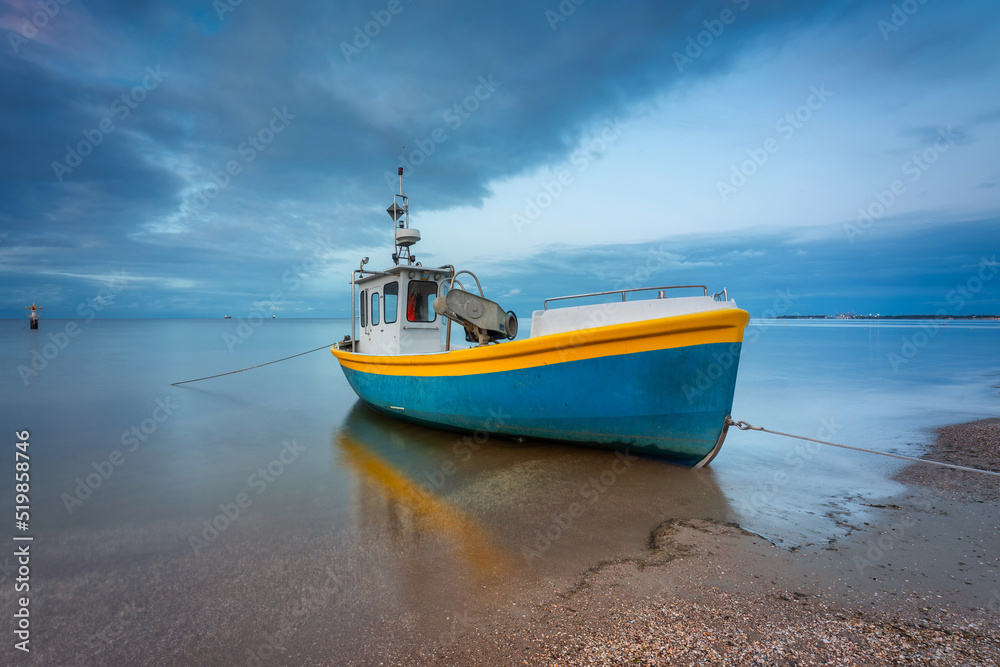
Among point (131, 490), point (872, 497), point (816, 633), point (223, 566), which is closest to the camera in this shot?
point (816, 633)

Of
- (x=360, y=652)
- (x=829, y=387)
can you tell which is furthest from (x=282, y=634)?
(x=829, y=387)

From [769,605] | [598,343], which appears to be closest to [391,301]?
[598,343]

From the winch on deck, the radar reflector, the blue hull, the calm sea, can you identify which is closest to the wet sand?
the calm sea

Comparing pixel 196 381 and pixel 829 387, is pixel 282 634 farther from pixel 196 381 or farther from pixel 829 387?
pixel 196 381

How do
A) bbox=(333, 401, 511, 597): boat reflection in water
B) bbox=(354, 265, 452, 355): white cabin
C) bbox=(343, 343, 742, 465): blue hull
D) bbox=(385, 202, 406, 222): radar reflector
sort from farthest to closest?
bbox=(385, 202, 406, 222): radar reflector → bbox=(354, 265, 452, 355): white cabin → bbox=(343, 343, 742, 465): blue hull → bbox=(333, 401, 511, 597): boat reflection in water

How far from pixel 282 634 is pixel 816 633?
3091mm

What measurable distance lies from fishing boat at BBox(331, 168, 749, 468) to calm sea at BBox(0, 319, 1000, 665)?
0.53 m

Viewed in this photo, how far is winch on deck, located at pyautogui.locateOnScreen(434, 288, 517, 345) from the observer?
5.99 meters

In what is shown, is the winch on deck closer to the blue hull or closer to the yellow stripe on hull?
the yellow stripe on hull

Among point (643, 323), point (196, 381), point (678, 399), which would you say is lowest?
point (196, 381)

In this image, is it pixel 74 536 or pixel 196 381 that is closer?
pixel 74 536

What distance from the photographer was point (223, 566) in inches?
138

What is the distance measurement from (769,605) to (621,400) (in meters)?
2.65

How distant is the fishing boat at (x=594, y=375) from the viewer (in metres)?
4.78
